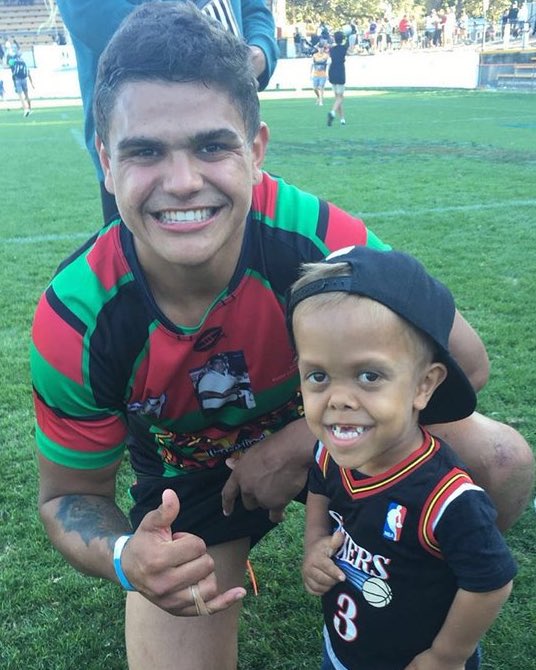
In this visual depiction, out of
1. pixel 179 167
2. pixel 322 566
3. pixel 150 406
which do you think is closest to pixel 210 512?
pixel 150 406

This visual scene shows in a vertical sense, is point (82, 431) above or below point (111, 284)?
below

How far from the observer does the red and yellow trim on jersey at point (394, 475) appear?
1893mm

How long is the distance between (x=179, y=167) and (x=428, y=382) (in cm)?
84

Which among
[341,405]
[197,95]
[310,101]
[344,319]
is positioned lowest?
[310,101]

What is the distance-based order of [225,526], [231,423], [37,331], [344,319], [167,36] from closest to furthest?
[344,319] → [167,36] → [37,331] → [231,423] → [225,526]

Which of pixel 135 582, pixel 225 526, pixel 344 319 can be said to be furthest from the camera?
pixel 225 526

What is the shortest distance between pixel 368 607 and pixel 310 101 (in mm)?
30409

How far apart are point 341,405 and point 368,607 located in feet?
1.95

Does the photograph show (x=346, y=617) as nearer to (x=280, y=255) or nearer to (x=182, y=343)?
(x=182, y=343)

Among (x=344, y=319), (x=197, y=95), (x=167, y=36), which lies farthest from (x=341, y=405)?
(x=167, y=36)

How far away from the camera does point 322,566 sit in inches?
82.6

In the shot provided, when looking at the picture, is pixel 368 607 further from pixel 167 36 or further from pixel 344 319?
pixel 167 36

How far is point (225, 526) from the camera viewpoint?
2.66 metres

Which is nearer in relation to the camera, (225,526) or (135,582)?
(135,582)
